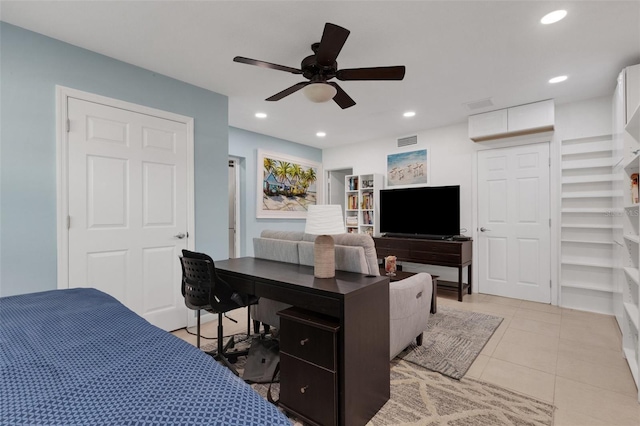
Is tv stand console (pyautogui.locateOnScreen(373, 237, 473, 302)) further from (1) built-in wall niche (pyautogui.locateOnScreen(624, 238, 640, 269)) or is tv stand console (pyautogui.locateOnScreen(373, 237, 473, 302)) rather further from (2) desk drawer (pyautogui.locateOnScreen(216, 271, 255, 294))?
(2) desk drawer (pyautogui.locateOnScreen(216, 271, 255, 294))


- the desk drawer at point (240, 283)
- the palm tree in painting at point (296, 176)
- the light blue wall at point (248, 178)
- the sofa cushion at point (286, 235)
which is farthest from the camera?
the palm tree in painting at point (296, 176)

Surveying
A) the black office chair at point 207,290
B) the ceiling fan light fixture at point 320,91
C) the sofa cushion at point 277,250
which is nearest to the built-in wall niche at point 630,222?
the ceiling fan light fixture at point 320,91

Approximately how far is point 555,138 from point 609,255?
1.53m

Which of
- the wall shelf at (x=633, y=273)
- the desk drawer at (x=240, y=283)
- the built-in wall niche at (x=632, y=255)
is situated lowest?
the desk drawer at (x=240, y=283)

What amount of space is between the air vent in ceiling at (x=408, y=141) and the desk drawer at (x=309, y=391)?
14.2ft

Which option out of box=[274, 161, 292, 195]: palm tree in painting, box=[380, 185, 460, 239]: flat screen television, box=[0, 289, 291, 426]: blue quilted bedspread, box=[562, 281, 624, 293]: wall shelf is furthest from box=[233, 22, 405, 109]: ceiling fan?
box=[562, 281, 624, 293]: wall shelf

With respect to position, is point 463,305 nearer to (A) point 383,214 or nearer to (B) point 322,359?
(A) point 383,214

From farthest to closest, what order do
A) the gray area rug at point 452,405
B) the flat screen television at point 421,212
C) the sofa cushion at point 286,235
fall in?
1. the flat screen television at point 421,212
2. the sofa cushion at point 286,235
3. the gray area rug at point 452,405

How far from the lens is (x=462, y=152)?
466 cm

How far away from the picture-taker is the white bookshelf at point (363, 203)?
544cm

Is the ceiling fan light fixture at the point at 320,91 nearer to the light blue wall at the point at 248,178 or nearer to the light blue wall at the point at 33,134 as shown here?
the light blue wall at the point at 33,134

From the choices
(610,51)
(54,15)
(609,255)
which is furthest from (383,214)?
(54,15)

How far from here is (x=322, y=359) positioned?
1626 millimetres

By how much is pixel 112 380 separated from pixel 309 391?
1.17 meters
